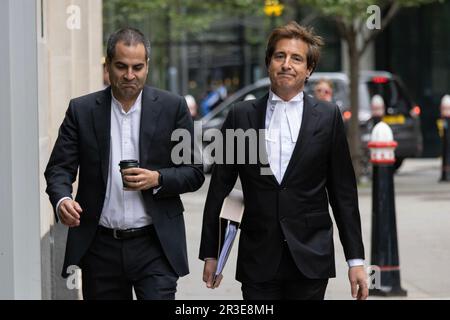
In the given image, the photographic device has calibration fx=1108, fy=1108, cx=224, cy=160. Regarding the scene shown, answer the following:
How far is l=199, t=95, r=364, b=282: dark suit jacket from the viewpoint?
15.5 ft

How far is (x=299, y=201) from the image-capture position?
15.6ft

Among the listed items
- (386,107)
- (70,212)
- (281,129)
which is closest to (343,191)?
(281,129)

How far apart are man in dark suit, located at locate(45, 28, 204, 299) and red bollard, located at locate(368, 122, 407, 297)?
4224 mm

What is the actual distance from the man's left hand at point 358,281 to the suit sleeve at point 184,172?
0.79m

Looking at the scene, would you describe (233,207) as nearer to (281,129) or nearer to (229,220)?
(229,220)

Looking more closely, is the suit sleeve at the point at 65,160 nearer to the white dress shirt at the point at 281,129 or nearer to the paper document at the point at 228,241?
the paper document at the point at 228,241

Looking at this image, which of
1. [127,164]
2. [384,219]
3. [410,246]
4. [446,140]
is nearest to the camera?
[127,164]

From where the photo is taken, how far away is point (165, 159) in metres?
4.92

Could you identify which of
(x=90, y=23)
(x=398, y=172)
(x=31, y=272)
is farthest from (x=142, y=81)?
(x=398, y=172)

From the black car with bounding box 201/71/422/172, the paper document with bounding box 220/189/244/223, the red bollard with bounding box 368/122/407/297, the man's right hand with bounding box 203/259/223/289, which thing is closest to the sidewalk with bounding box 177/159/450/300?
Result: the red bollard with bounding box 368/122/407/297

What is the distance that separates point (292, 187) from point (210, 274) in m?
0.55

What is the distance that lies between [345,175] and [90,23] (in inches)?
191

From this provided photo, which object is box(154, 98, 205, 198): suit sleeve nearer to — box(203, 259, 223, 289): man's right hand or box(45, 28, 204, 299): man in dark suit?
box(45, 28, 204, 299): man in dark suit

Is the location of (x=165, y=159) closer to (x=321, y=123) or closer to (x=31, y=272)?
(x=321, y=123)
